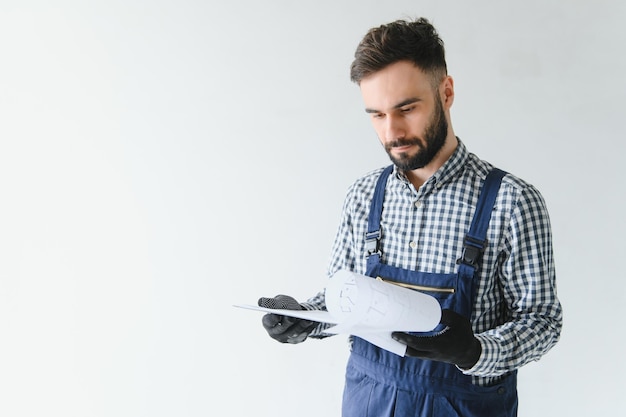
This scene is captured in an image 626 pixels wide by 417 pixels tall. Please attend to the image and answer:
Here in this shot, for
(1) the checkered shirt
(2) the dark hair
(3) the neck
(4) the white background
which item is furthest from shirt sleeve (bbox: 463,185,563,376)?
(4) the white background

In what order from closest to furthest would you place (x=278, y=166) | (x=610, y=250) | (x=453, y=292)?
(x=453, y=292), (x=610, y=250), (x=278, y=166)

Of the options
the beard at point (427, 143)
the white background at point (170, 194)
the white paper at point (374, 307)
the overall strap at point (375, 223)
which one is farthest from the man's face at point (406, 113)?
the white background at point (170, 194)

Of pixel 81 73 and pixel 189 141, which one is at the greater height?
pixel 81 73

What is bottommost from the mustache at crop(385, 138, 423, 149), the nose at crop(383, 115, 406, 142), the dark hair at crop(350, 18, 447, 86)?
the mustache at crop(385, 138, 423, 149)

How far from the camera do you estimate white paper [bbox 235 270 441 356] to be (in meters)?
0.96

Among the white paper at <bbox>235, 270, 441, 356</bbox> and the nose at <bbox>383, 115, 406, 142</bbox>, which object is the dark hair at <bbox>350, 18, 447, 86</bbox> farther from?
the white paper at <bbox>235, 270, 441, 356</bbox>

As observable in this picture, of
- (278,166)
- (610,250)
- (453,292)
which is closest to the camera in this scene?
(453,292)

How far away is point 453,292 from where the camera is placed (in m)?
1.15

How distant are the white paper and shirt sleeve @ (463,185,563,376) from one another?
166 mm

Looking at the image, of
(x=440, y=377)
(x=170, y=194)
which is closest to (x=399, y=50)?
(x=440, y=377)

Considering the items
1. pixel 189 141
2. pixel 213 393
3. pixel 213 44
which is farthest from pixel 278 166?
pixel 213 393

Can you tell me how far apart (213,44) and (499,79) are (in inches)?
32.1

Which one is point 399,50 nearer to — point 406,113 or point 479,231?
point 406,113

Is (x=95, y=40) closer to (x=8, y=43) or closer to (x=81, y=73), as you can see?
(x=81, y=73)
